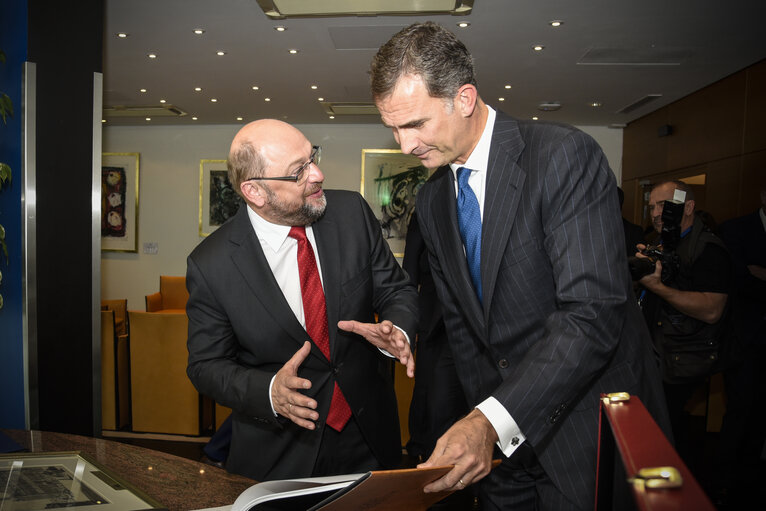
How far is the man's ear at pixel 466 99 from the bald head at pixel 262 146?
647 mm

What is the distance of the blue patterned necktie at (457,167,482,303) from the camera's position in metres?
1.46

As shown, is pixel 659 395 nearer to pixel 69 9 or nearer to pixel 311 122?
pixel 69 9

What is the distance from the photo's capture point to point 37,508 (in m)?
0.97

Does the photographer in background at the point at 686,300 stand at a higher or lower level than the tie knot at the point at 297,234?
lower

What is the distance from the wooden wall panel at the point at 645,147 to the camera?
7371mm

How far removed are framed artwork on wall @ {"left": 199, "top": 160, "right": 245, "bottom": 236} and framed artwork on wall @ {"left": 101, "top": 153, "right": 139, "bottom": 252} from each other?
1.24 metres

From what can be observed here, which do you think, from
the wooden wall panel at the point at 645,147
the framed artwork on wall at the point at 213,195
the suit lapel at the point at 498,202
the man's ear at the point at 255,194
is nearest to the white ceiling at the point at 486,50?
the wooden wall panel at the point at 645,147

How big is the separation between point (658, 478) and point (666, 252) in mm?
2982

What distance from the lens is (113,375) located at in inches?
177

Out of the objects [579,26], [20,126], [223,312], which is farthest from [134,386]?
[579,26]

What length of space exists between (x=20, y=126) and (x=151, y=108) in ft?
19.1

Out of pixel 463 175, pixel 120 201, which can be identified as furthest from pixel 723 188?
pixel 120 201

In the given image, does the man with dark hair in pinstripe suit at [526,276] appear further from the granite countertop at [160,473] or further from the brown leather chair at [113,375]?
the brown leather chair at [113,375]

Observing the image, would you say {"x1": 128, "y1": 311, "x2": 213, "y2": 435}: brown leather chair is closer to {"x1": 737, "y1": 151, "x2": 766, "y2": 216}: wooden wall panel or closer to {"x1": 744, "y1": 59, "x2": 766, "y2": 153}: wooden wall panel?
{"x1": 737, "y1": 151, "x2": 766, "y2": 216}: wooden wall panel
